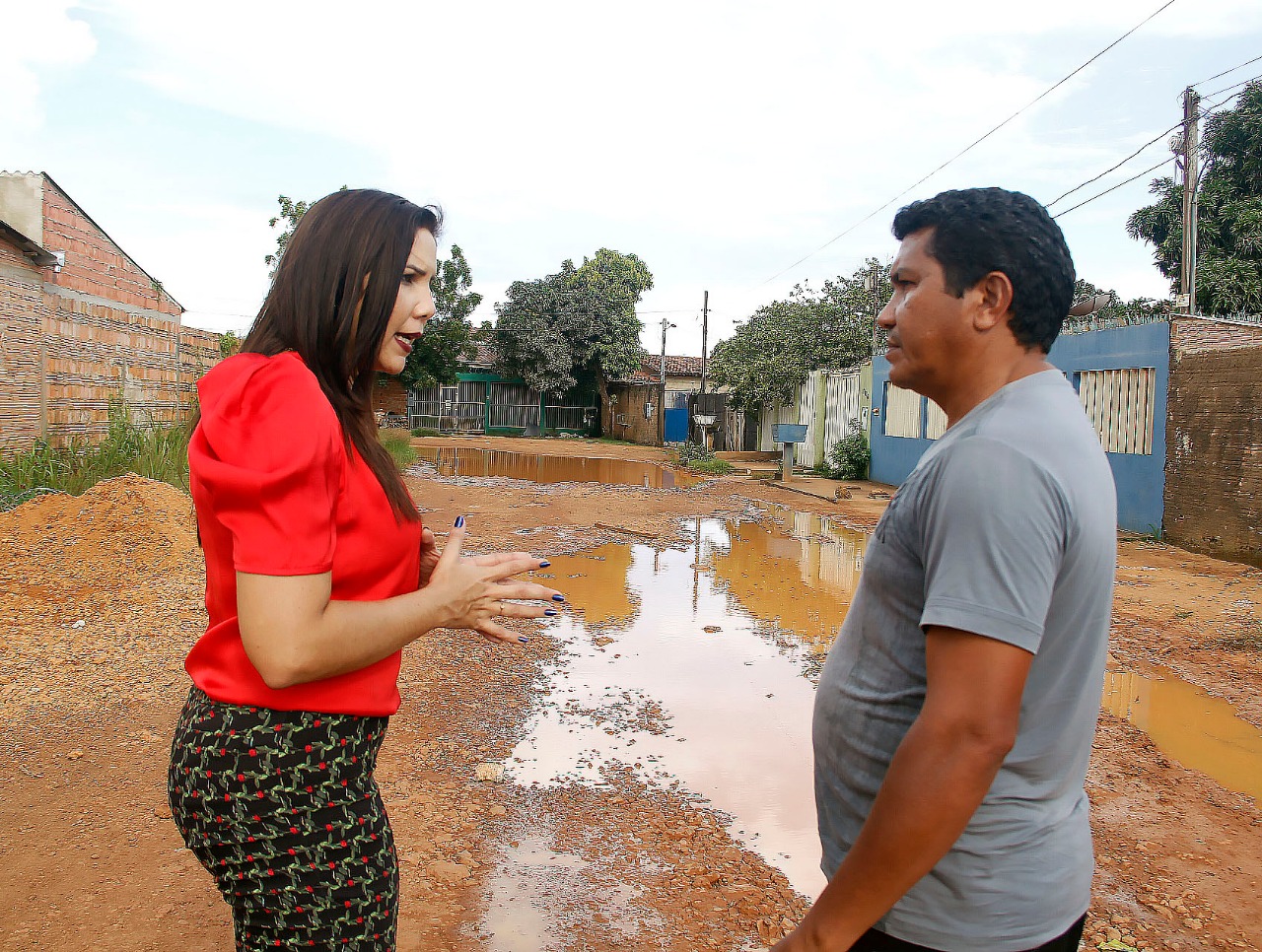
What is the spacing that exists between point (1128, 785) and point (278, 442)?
4046mm

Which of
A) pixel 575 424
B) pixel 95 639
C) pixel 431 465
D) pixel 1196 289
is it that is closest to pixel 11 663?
pixel 95 639

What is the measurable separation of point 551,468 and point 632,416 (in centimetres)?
1355

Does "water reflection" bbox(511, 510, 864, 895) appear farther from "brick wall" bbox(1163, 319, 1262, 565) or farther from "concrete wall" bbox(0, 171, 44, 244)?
"concrete wall" bbox(0, 171, 44, 244)

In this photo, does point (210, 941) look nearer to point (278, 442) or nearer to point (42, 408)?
point (278, 442)

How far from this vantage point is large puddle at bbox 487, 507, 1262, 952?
3521 mm

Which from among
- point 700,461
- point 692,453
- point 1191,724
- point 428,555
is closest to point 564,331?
point 692,453

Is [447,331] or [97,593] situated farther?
[447,331]

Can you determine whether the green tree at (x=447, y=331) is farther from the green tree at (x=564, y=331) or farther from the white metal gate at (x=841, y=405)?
the white metal gate at (x=841, y=405)

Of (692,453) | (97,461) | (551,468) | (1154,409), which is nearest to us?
(97,461)

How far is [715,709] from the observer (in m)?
4.82

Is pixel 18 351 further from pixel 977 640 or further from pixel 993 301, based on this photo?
pixel 977 640

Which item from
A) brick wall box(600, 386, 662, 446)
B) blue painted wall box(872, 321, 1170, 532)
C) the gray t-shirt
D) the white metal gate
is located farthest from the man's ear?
brick wall box(600, 386, 662, 446)

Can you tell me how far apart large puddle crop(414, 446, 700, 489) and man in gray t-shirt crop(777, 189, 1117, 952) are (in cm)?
1487

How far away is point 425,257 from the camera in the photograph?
1.52 metres
